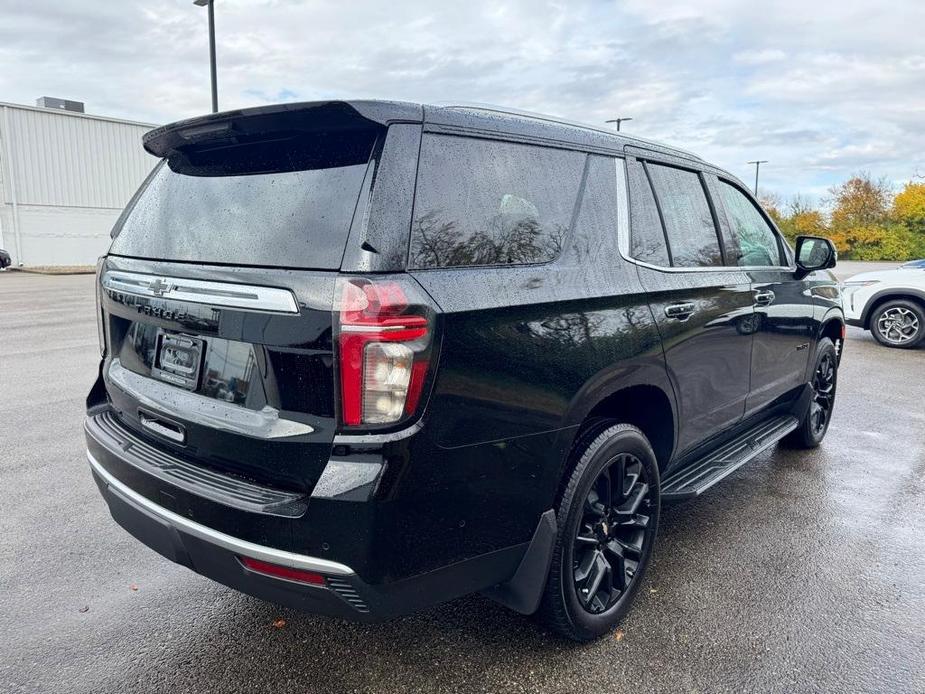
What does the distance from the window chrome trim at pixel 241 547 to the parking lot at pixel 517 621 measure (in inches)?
25.1

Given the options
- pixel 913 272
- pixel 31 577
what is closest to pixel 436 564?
pixel 31 577

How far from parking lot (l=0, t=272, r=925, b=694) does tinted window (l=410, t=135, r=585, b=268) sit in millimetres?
1483

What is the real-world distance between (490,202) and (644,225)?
3.17ft

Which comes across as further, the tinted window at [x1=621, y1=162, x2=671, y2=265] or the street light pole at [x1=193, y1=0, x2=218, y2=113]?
the street light pole at [x1=193, y1=0, x2=218, y2=113]

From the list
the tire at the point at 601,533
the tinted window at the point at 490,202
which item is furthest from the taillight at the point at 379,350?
the tire at the point at 601,533

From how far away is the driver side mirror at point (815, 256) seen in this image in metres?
4.46

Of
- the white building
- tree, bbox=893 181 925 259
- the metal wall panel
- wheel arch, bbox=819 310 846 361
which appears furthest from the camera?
tree, bbox=893 181 925 259

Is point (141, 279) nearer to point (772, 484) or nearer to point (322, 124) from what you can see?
point (322, 124)

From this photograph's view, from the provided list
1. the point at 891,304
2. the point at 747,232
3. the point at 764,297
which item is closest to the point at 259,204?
the point at 764,297

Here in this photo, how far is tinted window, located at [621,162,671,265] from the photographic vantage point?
288 cm

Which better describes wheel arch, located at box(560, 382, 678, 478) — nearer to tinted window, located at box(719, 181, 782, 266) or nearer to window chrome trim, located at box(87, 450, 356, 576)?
window chrome trim, located at box(87, 450, 356, 576)

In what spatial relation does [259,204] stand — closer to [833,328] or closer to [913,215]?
[833,328]

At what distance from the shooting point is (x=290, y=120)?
2137 millimetres

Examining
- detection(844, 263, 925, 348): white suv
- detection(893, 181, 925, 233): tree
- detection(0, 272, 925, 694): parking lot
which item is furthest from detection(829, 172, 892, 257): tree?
detection(0, 272, 925, 694): parking lot
